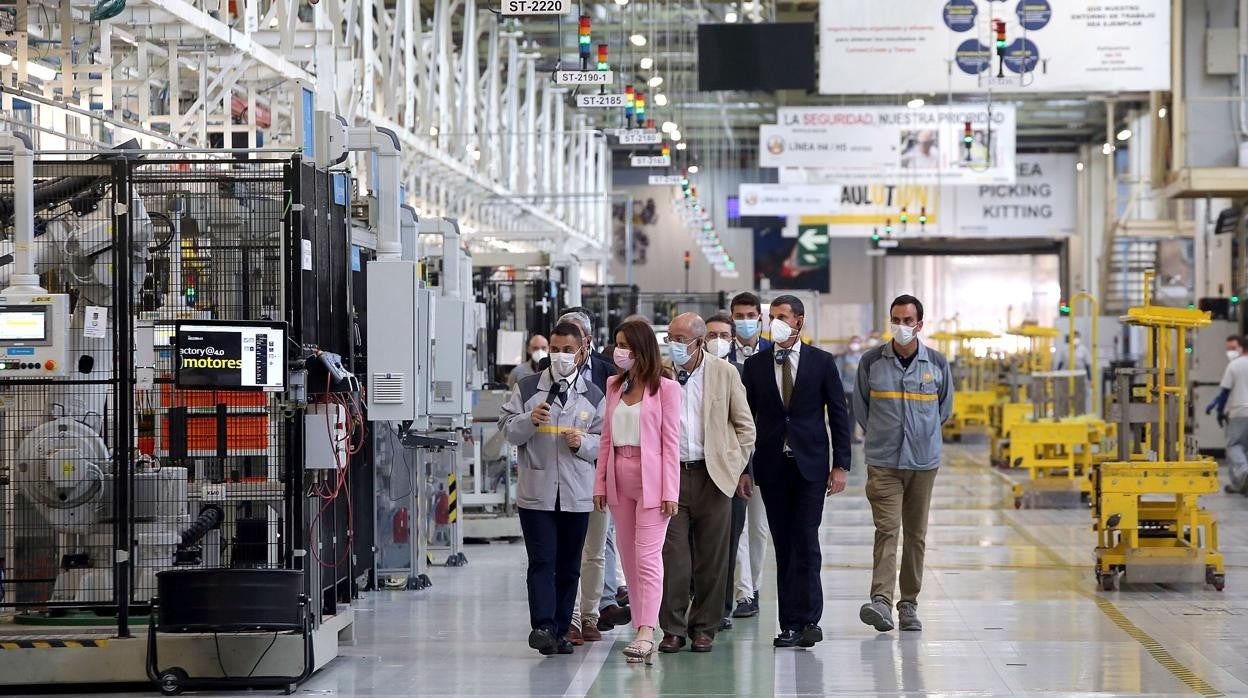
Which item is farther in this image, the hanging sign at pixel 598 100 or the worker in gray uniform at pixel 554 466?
the hanging sign at pixel 598 100

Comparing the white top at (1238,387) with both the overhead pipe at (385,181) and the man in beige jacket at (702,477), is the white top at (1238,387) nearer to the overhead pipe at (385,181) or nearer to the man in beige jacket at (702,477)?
the man in beige jacket at (702,477)

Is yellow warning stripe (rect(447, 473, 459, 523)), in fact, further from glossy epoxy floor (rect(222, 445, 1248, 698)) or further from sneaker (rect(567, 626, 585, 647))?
sneaker (rect(567, 626, 585, 647))

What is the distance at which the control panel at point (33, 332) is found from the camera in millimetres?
7141

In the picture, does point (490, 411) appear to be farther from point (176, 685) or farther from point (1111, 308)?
point (1111, 308)

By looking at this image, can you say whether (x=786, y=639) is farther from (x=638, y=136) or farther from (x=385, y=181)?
(x=638, y=136)

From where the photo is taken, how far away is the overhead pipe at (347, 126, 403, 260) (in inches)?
322

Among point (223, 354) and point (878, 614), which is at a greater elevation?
point (223, 354)

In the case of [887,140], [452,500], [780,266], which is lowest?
[452,500]

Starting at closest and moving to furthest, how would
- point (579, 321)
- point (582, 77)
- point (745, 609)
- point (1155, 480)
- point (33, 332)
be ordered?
point (33, 332) < point (579, 321) < point (745, 609) < point (1155, 480) < point (582, 77)

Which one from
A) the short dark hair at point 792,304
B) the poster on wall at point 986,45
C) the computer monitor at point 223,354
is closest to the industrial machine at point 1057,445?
the poster on wall at point 986,45

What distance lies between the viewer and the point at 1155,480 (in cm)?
1038

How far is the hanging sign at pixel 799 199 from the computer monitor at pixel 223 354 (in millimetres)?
19149

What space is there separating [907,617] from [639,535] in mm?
1936

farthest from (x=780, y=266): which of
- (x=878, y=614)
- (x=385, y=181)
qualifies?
(x=385, y=181)
